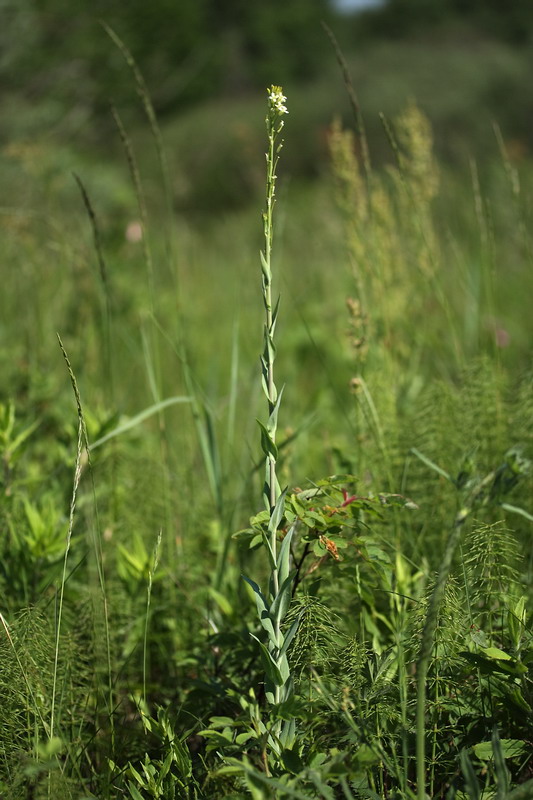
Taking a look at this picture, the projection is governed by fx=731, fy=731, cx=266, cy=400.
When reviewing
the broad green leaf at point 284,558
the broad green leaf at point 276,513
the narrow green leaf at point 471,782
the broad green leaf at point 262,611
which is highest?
the broad green leaf at point 276,513

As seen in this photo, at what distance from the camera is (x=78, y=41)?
27.4 ft

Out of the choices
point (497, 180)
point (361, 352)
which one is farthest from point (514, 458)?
point (497, 180)

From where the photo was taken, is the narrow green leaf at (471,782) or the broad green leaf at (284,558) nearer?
the narrow green leaf at (471,782)

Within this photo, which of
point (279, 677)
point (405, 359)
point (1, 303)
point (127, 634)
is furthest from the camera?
point (1, 303)

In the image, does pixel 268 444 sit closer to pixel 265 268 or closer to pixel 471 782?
pixel 265 268

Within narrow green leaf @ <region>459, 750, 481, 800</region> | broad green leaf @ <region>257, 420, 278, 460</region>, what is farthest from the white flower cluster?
narrow green leaf @ <region>459, 750, 481, 800</region>

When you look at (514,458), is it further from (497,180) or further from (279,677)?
(497,180)

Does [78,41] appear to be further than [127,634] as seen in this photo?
Yes

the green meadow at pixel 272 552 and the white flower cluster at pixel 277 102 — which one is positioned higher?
the white flower cluster at pixel 277 102

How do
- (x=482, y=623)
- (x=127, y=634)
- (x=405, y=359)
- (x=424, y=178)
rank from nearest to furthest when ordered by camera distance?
(x=482, y=623) → (x=127, y=634) → (x=424, y=178) → (x=405, y=359)

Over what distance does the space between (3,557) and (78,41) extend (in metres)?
8.41

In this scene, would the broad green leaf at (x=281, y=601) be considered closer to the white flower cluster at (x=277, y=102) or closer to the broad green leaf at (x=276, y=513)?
the broad green leaf at (x=276, y=513)

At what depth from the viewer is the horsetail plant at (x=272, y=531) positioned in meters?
0.82

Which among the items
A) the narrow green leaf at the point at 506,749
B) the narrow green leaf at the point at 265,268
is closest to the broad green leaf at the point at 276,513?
the narrow green leaf at the point at 265,268
